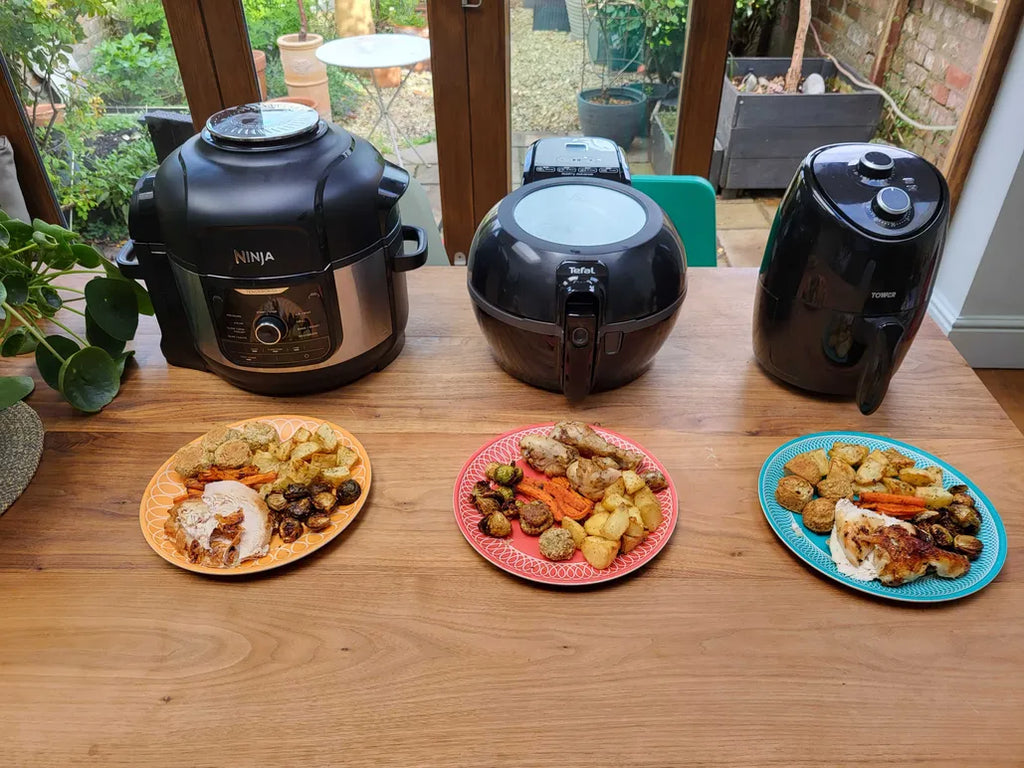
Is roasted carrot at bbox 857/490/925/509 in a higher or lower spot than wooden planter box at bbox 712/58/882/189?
higher

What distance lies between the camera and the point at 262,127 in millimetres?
778

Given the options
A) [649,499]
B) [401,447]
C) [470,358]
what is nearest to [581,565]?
[649,499]

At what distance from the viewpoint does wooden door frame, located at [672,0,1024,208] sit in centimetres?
163

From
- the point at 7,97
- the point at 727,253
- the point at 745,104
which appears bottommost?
the point at 727,253

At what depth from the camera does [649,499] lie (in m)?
0.70

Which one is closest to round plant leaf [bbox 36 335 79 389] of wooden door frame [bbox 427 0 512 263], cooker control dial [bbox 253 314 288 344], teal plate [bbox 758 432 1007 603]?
cooker control dial [bbox 253 314 288 344]

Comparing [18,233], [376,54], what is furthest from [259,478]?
[376,54]

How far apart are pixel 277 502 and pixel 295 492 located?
0.7 inches

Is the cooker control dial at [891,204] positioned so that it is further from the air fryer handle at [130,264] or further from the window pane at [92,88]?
the window pane at [92,88]

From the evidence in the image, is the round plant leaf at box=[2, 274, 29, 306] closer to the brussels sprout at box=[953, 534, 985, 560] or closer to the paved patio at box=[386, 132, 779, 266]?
the brussels sprout at box=[953, 534, 985, 560]

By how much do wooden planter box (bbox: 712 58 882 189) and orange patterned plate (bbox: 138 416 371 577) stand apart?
175 centimetres

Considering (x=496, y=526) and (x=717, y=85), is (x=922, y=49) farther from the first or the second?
(x=496, y=526)

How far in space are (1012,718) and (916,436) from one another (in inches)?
13.1

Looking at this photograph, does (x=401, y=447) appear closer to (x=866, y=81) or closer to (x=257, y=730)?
(x=257, y=730)
